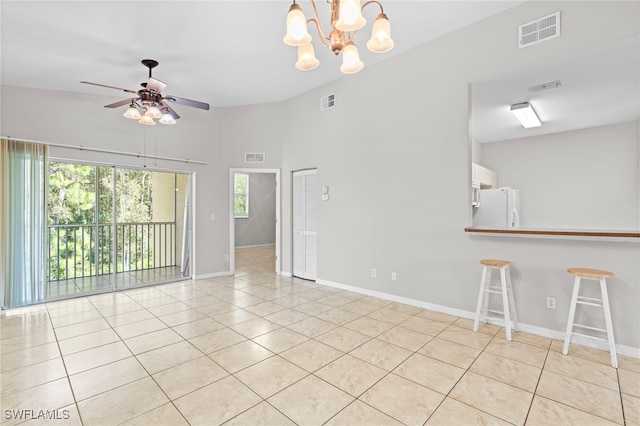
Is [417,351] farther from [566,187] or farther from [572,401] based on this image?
[566,187]

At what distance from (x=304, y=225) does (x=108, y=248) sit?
3.84 m

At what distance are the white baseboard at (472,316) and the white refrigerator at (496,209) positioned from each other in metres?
1.39

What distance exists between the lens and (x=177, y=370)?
2.44 meters

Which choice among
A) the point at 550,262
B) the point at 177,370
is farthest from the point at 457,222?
the point at 177,370

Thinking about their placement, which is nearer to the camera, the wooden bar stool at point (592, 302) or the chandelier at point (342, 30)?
the chandelier at point (342, 30)

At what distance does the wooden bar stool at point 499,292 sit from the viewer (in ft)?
9.81

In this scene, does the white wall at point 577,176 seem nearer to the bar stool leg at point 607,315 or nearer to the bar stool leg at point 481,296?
the bar stool leg at point 481,296

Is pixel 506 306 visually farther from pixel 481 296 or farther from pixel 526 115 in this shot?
pixel 526 115

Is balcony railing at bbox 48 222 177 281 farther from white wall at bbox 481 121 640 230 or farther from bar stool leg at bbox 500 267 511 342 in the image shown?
white wall at bbox 481 121 640 230

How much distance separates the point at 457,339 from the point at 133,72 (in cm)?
541

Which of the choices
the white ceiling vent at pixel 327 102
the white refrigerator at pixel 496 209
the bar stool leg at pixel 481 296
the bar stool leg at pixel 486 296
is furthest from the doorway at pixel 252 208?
the bar stool leg at pixel 481 296

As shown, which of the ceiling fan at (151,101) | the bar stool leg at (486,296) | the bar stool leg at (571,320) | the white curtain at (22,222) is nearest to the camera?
the bar stool leg at (571,320)

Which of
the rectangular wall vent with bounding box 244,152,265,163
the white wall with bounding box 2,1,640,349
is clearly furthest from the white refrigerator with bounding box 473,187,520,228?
the rectangular wall vent with bounding box 244,152,265,163

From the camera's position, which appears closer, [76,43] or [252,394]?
[252,394]
